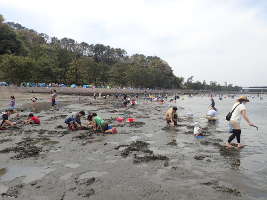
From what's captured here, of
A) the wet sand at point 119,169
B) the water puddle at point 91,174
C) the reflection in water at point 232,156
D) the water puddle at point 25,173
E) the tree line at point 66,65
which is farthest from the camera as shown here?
the tree line at point 66,65

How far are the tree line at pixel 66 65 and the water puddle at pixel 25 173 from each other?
5174 cm

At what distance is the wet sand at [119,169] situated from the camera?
615 centimetres

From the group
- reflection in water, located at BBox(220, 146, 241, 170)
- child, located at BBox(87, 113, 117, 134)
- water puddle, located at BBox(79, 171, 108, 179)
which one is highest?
child, located at BBox(87, 113, 117, 134)

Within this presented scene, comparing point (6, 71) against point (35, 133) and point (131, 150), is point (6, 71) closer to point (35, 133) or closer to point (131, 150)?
point (35, 133)

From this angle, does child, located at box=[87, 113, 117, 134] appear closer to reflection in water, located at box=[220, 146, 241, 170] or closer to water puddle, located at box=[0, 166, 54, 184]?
water puddle, located at box=[0, 166, 54, 184]

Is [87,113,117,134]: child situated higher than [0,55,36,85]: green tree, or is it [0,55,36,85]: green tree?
[0,55,36,85]: green tree

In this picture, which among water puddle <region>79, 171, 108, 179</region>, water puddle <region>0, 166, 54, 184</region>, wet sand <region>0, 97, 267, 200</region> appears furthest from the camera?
water puddle <region>79, 171, 108, 179</region>

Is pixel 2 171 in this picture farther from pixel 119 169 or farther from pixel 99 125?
pixel 99 125

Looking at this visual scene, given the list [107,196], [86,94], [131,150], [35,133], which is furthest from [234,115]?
[86,94]

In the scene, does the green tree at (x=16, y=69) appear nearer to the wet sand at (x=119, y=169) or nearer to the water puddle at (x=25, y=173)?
the wet sand at (x=119, y=169)

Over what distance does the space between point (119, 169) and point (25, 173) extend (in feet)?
10.5

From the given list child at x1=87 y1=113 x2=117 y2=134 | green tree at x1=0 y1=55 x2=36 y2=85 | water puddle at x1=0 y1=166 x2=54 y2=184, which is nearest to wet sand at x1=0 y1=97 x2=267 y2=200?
water puddle at x1=0 y1=166 x2=54 y2=184

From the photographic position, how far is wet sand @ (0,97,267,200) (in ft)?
20.2

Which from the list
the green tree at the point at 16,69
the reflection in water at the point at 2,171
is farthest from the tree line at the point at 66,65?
the reflection in water at the point at 2,171
